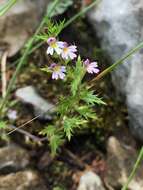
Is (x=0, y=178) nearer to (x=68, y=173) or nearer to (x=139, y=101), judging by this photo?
(x=68, y=173)

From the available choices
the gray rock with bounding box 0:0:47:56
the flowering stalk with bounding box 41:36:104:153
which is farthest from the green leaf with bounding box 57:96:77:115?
the gray rock with bounding box 0:0:47:56

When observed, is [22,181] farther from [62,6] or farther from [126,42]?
[62,6]

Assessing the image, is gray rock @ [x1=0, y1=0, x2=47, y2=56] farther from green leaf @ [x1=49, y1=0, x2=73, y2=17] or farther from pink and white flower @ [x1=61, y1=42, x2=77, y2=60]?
pink and white flower @ [x1=61, y1=42, x2=77, y2=60]

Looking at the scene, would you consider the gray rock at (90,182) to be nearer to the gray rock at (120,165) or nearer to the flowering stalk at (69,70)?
the gray rock at (120,165)

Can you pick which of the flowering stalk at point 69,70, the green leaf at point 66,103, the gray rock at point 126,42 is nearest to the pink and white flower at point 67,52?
the flowering stalk at point 69,70

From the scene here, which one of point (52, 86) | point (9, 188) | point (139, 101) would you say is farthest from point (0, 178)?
point (139, 101)
